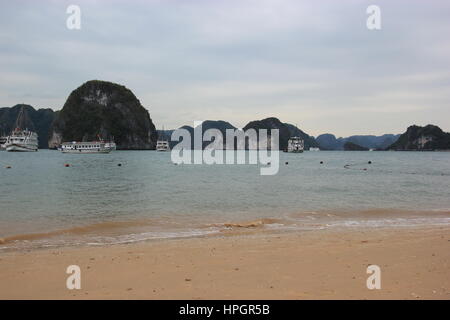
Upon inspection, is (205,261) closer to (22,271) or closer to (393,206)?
(22,271)

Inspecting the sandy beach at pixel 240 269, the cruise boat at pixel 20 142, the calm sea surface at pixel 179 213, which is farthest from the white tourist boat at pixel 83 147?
the sandy beach at pixel 240 269

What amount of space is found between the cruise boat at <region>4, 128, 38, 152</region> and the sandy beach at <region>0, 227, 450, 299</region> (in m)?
191

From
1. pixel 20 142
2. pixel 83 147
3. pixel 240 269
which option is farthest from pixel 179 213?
pixel 20 142

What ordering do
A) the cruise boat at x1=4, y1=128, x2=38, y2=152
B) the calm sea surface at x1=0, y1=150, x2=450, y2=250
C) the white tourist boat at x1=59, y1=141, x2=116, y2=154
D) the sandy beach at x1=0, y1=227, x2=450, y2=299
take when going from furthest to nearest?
1. the cruise boat at x1=4, y1=128, x2=38, y2=152
2. the white tourist boat at x1=59, y1=141, x2=116, y2=154
3. the calm sea surface at x1=0, y1=150, x2=450, y2=250
4. the sandy beach at x1=0, y1=227, x2=450, y2=299

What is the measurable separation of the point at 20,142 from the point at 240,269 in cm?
19735

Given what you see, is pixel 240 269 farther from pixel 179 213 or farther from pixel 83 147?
pixel 83 147

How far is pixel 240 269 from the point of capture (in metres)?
8.69

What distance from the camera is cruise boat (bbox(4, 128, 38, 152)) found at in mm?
175875

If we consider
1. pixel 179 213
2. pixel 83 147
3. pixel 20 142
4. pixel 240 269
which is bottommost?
pixel 179 213

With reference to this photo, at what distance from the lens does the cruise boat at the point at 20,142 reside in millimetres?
175875

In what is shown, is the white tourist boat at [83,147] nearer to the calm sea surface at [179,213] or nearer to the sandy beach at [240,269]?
the calm sea surface at [179,213]

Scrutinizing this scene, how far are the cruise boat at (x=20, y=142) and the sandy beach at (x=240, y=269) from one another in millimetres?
190572

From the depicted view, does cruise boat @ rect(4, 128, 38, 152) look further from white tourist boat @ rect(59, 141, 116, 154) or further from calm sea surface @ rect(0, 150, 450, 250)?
calm sea surface @ rect(0, 150, 450, 250)

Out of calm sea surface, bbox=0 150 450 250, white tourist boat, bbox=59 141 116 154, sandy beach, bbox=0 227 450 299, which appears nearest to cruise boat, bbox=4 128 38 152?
white tourist boat, bbox=59 141 116 154
